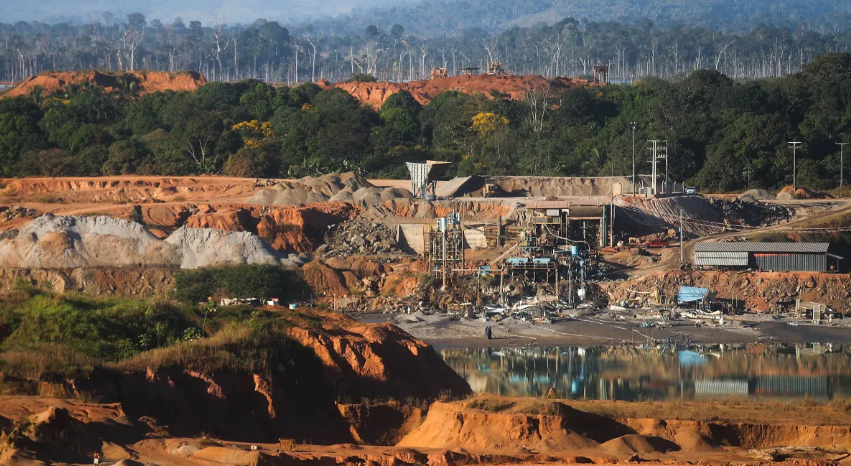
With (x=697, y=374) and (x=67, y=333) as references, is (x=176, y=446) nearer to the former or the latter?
(x=67, y=333)

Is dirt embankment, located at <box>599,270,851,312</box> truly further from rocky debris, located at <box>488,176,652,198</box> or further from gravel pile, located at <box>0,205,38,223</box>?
gravel pile, located at <box>0,205,38,223</box>

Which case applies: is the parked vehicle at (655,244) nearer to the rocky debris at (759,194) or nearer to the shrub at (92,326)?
the rocky debris at (759,194)

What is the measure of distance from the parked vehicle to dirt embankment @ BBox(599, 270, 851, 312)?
20.2 feet

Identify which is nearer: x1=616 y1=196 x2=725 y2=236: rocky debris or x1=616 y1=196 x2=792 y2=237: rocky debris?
x1=616 y1=196 x2=725 y2=236: rocky debris

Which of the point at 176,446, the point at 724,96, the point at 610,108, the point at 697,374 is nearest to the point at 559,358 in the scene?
the point at 697,374

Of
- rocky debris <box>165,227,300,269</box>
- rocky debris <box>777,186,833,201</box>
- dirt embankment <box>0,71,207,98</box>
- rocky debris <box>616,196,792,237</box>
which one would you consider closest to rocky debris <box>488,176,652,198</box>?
rocky debris <box>616,196,792,237</box>

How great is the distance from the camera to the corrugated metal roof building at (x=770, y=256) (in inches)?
2148

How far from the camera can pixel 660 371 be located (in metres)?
41.0

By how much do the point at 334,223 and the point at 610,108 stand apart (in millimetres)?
41848

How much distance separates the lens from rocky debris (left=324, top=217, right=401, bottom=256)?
62188 millimetres

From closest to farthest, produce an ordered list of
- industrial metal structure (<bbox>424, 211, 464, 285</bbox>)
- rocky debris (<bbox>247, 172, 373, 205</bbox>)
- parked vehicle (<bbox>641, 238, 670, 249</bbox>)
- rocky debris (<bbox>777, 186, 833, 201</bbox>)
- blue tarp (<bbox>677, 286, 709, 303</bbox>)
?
blue tarp (<bbox>677, 286, 709, 303</bbox>) → industrial metal structure (<bbox>424, 211, 464, 285</bbox>) → parked vehicle (<bbox>641, 238, 670, 249</bbox>) → rocky debris (<bbox>247, 172, 373, 205</bbox>) → rocky debris (<bbox>777, 186, 833, 201</bbox>)

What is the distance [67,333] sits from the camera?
26.6 m

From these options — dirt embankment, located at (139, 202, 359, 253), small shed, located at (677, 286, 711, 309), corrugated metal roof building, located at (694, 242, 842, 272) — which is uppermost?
dirt embankment, located at (139, 202, 359, 253)

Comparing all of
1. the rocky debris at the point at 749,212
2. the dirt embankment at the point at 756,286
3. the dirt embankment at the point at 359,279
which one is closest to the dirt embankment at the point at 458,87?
the rocky debris at the point at 749,212
